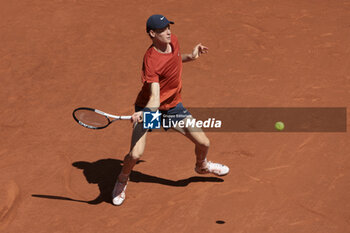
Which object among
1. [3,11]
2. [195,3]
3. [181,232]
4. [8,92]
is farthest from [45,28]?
[181,232]

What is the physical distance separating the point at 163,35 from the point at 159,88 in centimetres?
64

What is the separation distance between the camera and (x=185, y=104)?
9.98 metres

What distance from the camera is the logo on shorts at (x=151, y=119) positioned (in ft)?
23.4

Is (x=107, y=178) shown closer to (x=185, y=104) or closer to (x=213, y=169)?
(x=213, y=169)

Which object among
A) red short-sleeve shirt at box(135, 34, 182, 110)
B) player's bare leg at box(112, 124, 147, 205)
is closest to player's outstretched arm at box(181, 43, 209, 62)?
red short-sleeve shirt at box(135, 34, 182, 110)

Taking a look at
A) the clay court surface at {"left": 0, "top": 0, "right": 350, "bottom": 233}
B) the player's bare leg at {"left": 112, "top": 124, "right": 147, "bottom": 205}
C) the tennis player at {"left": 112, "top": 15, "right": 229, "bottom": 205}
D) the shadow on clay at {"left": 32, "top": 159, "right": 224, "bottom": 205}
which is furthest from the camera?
the shadow on clay at {"left": 32, "top": 159, "right": 224, "bottom": 205}

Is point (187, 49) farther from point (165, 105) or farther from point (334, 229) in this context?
point (334, 229)

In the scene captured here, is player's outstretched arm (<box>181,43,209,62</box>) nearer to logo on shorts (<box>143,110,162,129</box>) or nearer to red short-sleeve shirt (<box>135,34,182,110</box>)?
red short-sleeve shirt (<box>135,34,182,110</box>)

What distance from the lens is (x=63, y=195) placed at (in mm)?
7980

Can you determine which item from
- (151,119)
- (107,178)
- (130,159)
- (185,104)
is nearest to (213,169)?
(130,159)

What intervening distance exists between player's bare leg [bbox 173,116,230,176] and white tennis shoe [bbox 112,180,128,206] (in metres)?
1.03

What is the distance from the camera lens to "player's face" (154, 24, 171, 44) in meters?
7.15

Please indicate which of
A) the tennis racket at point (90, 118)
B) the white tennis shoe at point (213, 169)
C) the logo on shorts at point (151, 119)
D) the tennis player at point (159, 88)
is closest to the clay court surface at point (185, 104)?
the white tennis shoe at point (213, 169)

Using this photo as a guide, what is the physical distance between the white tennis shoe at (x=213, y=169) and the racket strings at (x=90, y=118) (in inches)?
56.1
